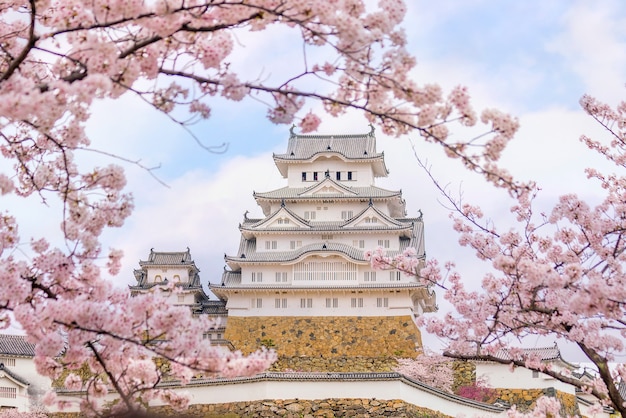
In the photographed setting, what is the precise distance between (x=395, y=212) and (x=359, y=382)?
18599mm

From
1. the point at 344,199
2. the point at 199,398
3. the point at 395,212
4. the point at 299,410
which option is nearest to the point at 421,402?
the point at 299,410

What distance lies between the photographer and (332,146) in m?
41.9

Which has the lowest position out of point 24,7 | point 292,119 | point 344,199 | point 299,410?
point 299,410

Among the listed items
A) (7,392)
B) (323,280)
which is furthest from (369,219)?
(7,392)

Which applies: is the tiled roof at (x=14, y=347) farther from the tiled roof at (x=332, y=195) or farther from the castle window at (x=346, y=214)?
the castle window at (x=346, y=214)

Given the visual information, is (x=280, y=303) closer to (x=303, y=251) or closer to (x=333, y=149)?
(x=303, y=251)

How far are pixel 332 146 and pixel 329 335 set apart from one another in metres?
9.85

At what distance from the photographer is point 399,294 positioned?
122ft

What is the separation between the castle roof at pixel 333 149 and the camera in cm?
4062

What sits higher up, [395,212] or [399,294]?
[395,212]

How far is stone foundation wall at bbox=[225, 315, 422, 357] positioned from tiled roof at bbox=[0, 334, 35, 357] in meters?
8.64

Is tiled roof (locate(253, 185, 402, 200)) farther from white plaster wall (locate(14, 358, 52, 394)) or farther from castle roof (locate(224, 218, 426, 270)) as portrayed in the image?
white plaster wall (locate(14, 358, 52, 394))

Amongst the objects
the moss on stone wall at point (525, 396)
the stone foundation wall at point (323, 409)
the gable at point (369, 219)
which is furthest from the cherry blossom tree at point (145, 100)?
the gable at point (369, 219)

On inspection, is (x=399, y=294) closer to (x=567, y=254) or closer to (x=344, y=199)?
(x=344, y=199)
